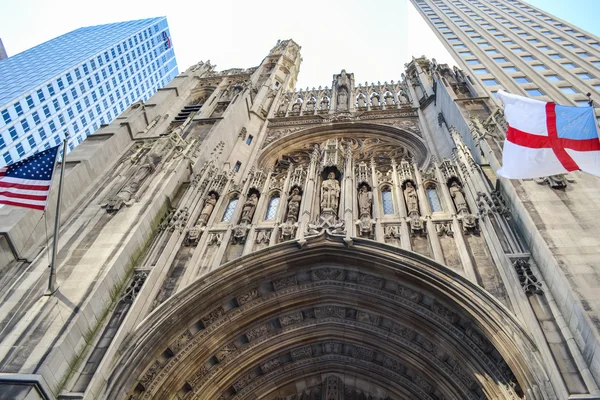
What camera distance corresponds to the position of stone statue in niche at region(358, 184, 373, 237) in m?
13.4

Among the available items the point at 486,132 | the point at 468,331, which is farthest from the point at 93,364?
the point at 486,132

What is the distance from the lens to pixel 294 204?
15.2m

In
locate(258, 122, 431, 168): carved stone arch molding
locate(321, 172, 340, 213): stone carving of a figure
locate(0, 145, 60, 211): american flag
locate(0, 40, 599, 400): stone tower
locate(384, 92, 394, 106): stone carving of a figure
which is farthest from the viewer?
locate(384, 92, 394, 106): stone carving of a figure

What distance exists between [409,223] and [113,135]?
12830 millimetres

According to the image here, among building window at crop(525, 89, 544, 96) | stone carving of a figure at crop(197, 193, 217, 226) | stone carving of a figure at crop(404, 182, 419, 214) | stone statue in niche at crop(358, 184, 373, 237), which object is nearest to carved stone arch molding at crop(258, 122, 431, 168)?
stone carving of a figure at crop(197, 193, 217, 226)

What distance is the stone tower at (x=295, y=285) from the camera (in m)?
9.84

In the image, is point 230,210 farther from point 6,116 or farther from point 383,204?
point 6,116

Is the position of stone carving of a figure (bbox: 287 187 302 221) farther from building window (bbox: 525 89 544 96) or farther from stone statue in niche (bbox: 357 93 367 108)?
building window (bbox: 525 89 544 96)

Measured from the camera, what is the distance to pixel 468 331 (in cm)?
1101

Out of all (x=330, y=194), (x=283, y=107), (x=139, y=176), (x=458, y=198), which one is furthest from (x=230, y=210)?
(x=283, y=107)

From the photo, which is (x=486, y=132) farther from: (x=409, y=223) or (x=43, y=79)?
(x=43, y=79)

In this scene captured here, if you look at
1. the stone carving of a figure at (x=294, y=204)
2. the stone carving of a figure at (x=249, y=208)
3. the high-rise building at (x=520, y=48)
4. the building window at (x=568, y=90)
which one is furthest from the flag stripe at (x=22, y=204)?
the building window at (x=568, y=90)

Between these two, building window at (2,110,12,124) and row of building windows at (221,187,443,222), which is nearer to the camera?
row of building windows at (221,187,443,222)

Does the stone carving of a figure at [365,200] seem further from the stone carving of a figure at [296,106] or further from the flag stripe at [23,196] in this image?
the stone carving of a figure at [296,106]
